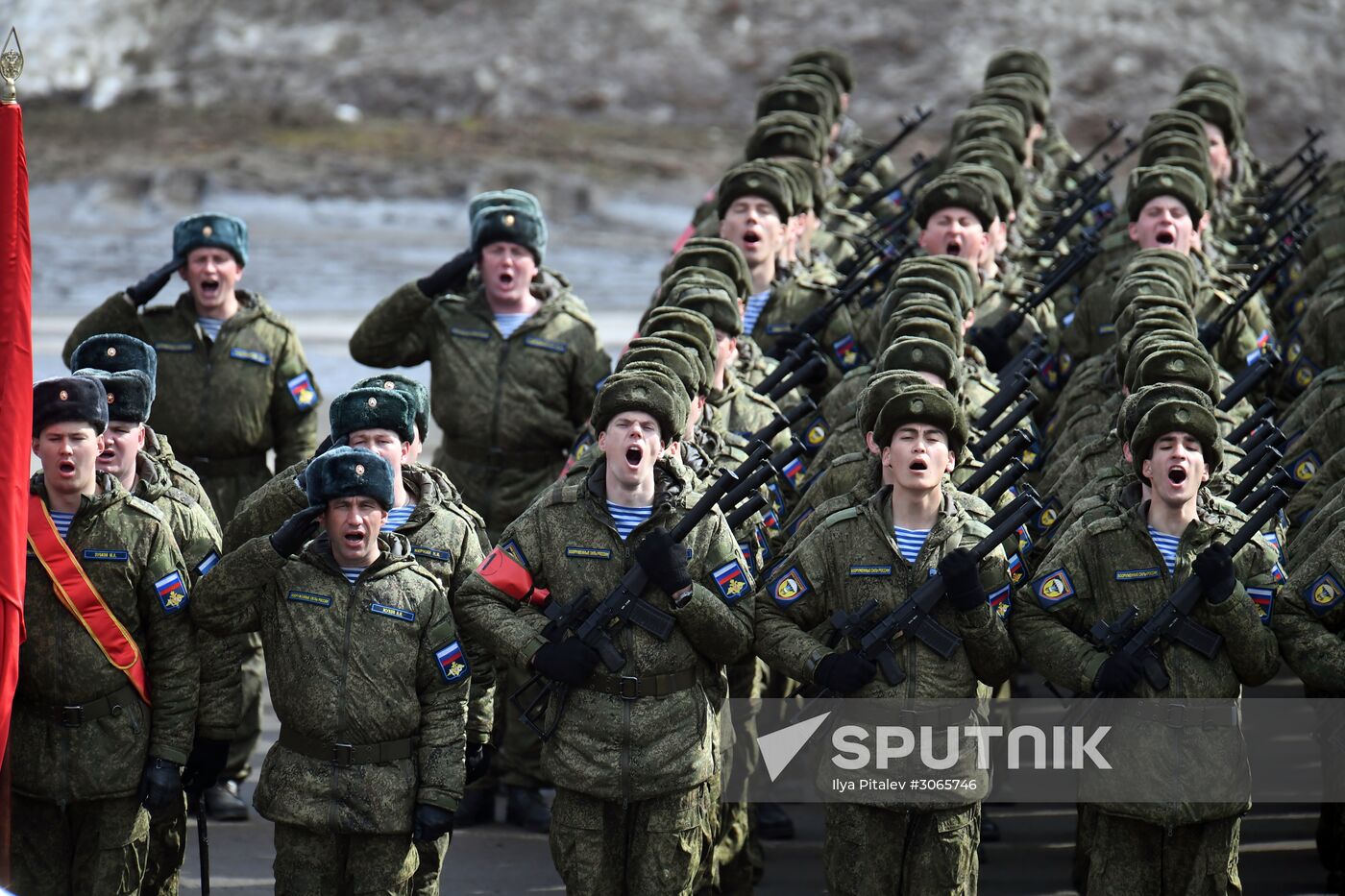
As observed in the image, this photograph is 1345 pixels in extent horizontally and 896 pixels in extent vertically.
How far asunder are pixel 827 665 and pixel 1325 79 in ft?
84.1

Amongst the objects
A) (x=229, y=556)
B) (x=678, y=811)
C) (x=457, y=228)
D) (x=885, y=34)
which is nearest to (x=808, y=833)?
(x=678, y=811)

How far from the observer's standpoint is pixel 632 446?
313 inches

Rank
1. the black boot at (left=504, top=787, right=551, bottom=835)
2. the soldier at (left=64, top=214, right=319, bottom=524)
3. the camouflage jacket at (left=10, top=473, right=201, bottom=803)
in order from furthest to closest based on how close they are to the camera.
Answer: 1. the soldier at (left=64, top=214, right=319, bottom=524)
2. the black boot at (left=504, top=787, right=551, bottom=835)
3. the camouflage jacket at (left=10, top=473, right=201, bottom=803)

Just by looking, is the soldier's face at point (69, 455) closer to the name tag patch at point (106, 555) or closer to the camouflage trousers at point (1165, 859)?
the name tag patch at point (106, 555)

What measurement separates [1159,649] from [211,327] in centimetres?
471

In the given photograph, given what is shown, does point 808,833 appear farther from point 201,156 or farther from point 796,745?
point 201,156

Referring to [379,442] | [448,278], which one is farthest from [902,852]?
[448,278]

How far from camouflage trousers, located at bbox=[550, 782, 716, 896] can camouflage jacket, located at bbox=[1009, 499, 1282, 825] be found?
1.31m

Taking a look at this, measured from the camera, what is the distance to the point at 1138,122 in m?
30.1

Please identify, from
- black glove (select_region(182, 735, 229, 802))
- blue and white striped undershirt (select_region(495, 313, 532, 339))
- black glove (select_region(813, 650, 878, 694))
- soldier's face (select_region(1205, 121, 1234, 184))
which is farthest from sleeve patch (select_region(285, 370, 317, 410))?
soldier's face (select_region(1205, 121, 1234, 184))

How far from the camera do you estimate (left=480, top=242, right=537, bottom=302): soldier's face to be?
10.6 meters

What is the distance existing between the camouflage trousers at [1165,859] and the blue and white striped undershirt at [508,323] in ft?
12.6

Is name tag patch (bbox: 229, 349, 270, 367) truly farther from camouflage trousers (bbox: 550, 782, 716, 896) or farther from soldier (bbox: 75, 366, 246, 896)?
camouflage trousers (bbox: 550, 782, 716, 896)

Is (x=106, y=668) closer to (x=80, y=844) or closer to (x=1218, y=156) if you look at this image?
(x=80, y=844)
